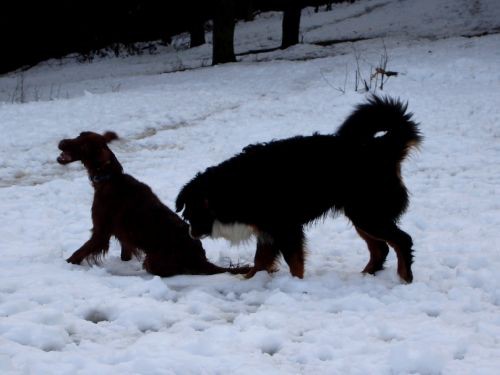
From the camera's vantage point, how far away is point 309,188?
5.11 metres

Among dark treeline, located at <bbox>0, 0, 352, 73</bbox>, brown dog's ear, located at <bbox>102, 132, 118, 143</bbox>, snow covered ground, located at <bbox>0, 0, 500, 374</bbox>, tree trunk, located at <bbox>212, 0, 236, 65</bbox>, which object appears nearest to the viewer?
snow covered ground, located at <bbox>0, 0, 500, 374</bbox>

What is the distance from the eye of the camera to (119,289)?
4512mm

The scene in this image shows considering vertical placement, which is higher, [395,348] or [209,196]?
[209,196]

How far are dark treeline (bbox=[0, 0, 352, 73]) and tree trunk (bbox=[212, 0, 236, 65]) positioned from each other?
7.18 metres

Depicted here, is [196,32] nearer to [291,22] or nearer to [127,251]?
[291,22]

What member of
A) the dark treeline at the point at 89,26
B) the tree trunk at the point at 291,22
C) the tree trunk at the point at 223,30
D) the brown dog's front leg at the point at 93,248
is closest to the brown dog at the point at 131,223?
the brown dog's front leg at the point at 93,248

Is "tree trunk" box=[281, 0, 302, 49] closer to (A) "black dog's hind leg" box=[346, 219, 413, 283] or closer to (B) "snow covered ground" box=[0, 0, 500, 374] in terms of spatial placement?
(B) "snow covered ground" box=[0, 0, 500, 374]

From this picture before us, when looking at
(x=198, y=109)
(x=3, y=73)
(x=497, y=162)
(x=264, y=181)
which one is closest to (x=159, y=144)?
(x=198, y=109)

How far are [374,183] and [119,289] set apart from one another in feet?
7.66

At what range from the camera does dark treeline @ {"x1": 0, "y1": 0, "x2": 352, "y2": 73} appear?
Answer: 3209 cm

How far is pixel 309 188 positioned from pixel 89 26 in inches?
1266

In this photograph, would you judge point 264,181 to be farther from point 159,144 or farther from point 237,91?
point 237,91

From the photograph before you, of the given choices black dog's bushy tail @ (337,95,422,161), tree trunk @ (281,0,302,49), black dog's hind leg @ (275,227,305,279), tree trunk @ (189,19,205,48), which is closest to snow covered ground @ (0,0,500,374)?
black dog's hind leg @ (275,227,305,279)

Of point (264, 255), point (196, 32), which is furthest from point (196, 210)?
point (196, 32)
